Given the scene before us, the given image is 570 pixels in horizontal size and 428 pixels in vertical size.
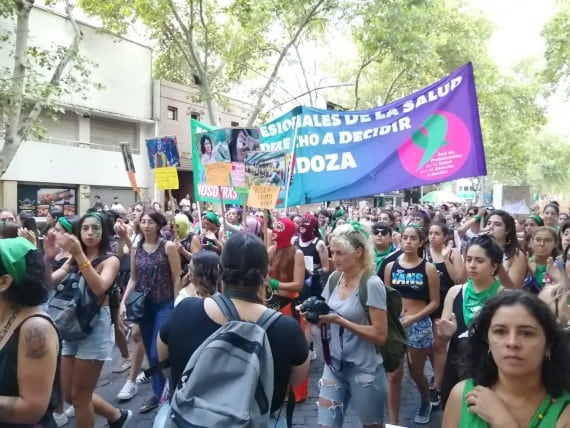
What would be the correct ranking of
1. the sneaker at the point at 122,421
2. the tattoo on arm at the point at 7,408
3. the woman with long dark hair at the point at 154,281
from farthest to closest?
the woman with long dark hair at the point at 154,281, the sneaker at the point at 122,421, the tattoo on arm at the point at 7,408

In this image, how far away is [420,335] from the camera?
4340 millimetres

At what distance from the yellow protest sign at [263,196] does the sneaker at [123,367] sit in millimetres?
2537

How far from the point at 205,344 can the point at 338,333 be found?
58.6 inches

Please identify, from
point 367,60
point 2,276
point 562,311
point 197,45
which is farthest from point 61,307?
point 367,60

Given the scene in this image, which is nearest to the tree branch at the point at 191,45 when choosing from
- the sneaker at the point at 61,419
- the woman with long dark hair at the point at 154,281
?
the woman with long dark hair at the point at 154,281

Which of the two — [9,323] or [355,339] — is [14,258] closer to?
[9,323]

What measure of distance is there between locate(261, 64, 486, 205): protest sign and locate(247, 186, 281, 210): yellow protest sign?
70 centimetres

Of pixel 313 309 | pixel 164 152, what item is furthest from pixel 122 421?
pixel 164 152

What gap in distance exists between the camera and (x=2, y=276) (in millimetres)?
2104

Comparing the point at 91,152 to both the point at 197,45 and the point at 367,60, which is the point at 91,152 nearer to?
the point at 197,45

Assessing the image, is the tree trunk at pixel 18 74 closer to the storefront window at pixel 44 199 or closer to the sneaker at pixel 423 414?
the storefront window at pixel 44 199

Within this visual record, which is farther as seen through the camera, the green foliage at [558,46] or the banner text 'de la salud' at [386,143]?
the green foliage at [558,46]

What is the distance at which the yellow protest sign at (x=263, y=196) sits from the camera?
4730mm

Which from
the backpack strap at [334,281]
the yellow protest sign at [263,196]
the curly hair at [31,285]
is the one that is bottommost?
the backpack strap at [334,281]
